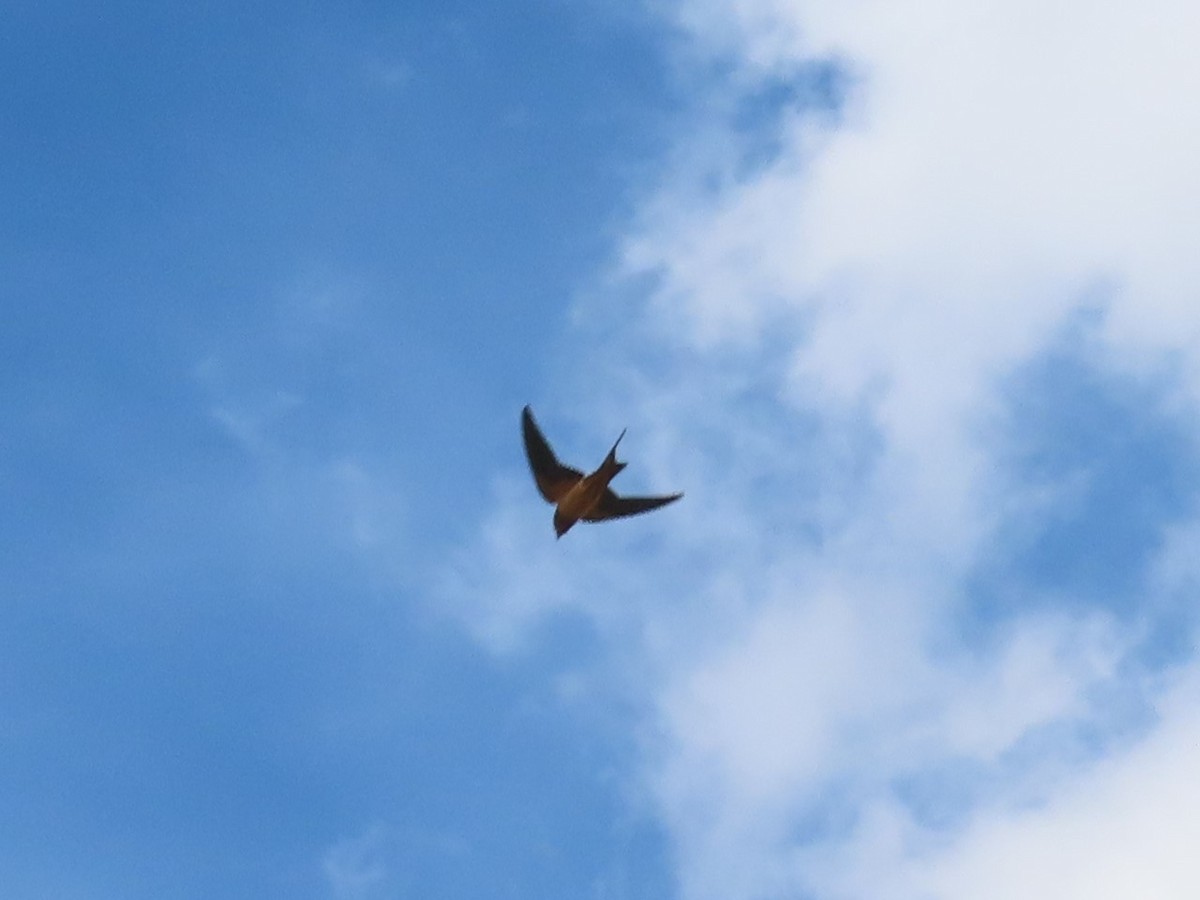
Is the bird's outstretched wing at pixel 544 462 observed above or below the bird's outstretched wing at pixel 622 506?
above

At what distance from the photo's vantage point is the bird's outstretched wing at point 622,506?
3095cm

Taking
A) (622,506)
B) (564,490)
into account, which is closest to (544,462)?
(564,490)

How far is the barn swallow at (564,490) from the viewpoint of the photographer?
30.1 m

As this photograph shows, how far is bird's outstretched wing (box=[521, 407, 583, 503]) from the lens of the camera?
30.4m

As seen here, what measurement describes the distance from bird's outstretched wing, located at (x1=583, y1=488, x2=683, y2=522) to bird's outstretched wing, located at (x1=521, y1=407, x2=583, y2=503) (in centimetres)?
111

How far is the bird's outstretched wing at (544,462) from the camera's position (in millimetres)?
30391

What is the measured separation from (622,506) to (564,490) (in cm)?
184

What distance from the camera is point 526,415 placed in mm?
30500

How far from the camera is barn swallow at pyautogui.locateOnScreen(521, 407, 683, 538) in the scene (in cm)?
3012

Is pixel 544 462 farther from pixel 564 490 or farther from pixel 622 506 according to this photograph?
pixel 622 506

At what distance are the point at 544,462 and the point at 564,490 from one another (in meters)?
0.95

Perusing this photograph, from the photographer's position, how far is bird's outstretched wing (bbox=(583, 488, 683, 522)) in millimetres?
30953

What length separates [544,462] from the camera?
30.5m

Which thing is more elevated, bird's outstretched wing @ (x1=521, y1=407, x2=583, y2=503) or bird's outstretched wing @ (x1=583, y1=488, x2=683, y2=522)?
bird's outstretched wing @ (x1=521, y1=407, x2=583, y2=503)
